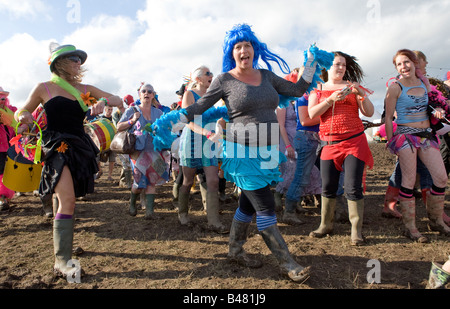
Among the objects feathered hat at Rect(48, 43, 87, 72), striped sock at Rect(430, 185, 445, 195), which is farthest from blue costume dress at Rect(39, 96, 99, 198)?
striped sock at Rect(430, 185, 445, 195)

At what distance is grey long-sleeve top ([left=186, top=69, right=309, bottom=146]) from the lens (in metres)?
2.69

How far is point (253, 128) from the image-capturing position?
268cm

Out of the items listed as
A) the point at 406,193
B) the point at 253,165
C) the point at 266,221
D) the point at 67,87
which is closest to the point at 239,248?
the point at 266,221

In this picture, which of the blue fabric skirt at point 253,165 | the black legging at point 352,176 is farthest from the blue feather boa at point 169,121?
the black legging at point 352,176

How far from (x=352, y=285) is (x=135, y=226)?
10.6 feet

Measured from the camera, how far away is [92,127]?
5820 mm

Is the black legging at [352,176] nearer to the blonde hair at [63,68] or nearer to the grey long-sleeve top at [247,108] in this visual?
the grey long-sleeve top at [247,108]

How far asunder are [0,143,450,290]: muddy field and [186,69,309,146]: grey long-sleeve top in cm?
134

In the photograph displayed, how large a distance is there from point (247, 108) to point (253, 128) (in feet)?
0.64

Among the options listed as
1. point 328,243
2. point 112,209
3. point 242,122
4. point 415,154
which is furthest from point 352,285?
point 112,209

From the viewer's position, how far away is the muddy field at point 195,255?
272cm

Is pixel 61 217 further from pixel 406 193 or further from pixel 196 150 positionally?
pixel 406 193

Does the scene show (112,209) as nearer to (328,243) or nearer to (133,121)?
(133,121)
